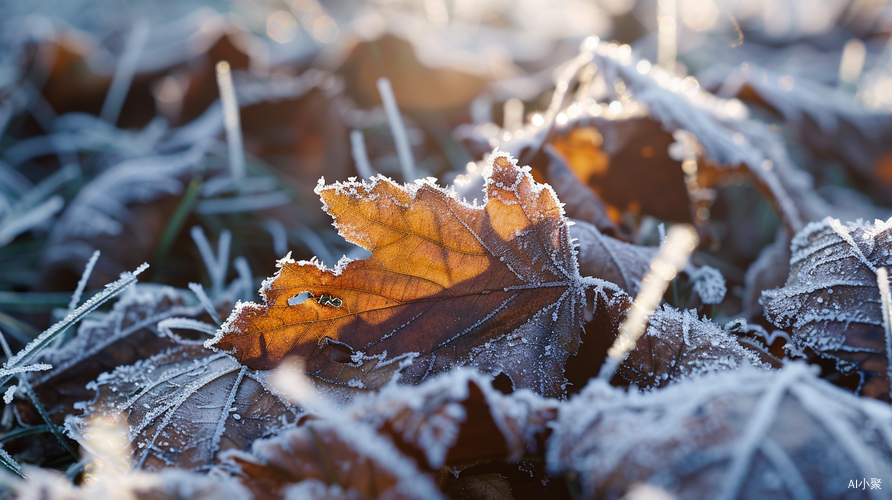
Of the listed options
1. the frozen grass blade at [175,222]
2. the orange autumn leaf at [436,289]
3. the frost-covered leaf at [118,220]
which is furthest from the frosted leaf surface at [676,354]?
the frost-covered leaf at [118,220]

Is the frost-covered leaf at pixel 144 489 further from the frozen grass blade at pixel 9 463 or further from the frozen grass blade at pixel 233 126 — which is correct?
the frozen grass blade at pixel 233 126

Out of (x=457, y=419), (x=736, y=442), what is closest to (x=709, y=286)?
(x=736, y=442)

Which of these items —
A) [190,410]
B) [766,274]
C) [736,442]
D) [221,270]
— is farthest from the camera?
[221,270]

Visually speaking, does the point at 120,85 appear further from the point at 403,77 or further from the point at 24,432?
the point at 24,432

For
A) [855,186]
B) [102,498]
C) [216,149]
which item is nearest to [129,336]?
[102,498]

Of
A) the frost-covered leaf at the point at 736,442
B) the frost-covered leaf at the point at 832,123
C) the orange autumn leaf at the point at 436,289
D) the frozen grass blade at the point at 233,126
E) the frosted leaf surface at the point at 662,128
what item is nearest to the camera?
the frost-covered leaf at the point at 736,442

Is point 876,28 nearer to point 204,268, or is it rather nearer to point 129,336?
point 204,268

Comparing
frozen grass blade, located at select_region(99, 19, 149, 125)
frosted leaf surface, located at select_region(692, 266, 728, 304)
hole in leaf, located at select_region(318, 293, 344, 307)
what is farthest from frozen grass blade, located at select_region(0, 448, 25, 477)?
frozen grass blade, located at select_region(99, 19, 149, 125)
